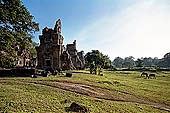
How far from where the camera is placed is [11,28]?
1758 cm

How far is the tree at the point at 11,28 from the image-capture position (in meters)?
16.1

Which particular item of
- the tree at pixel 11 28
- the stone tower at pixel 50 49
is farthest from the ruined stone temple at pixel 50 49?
the tree at pixel 11 28

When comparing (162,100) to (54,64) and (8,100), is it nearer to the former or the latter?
(8,100)

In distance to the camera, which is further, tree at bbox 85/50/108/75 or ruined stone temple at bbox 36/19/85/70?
tree at bbox 85/50/108/75

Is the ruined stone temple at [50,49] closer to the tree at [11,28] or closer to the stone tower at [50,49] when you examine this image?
the stone tower at [50,49]

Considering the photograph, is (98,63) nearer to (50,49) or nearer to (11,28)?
(50,49)

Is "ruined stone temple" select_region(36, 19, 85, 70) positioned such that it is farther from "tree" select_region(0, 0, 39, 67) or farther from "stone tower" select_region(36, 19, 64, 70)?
"tree" select_region(0, 0, 39, 67)

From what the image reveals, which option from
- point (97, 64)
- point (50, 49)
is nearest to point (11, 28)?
point (50, 49)

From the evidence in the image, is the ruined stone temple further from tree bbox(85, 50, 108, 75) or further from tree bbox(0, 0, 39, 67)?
tree bbox(0, 0, 39, 67)

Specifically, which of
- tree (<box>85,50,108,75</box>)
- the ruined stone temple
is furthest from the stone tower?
tree (<box>85,50,108,75</box>)

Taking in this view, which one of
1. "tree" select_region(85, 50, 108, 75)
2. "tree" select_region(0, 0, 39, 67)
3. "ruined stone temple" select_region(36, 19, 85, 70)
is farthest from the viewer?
"tree" select_region(85, 50, 108, 75)

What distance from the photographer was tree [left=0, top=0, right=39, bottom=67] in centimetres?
1609

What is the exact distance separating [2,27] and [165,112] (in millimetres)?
21523

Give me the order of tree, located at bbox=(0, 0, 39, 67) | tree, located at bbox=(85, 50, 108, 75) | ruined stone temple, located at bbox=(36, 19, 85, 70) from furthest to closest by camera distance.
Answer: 1. tree, located at bbox=(85, 50, 108, 75)
2. ruined stone temple, located at bbox=(36, 19, 85, 70)
3. tree, located at bbox=(0, 0, 39, 67)
